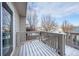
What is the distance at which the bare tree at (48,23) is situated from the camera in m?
4.43

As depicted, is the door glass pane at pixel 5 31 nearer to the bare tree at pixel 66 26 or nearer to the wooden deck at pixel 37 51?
the wooden deck at pixel 37 51

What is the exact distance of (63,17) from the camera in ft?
13.3

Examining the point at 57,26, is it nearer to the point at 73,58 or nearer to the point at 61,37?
the point at 61,37

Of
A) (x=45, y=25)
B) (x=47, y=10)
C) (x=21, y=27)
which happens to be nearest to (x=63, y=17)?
(x=47, y=10)

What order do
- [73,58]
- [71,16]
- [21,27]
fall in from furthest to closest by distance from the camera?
[21,27]
[71,16]
[73,58]

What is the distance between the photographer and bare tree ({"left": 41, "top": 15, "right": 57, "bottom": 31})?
443cm

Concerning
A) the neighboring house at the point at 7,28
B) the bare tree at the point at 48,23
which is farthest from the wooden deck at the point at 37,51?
the bare tree at the point at 48,23

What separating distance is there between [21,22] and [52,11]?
4.38 meters

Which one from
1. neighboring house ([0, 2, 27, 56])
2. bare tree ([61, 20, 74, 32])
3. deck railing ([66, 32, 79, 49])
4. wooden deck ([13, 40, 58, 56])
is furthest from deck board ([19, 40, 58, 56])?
bare tree ([61, 20, 74, 32])

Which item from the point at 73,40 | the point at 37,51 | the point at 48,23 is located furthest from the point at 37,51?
the point at 73,40

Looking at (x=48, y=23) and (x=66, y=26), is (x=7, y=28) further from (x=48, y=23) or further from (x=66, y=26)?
(x=66, y=26)

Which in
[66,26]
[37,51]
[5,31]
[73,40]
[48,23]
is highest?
[48,23]

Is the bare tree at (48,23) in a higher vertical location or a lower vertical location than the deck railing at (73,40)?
higher

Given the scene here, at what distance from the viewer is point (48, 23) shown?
15.1 ft
